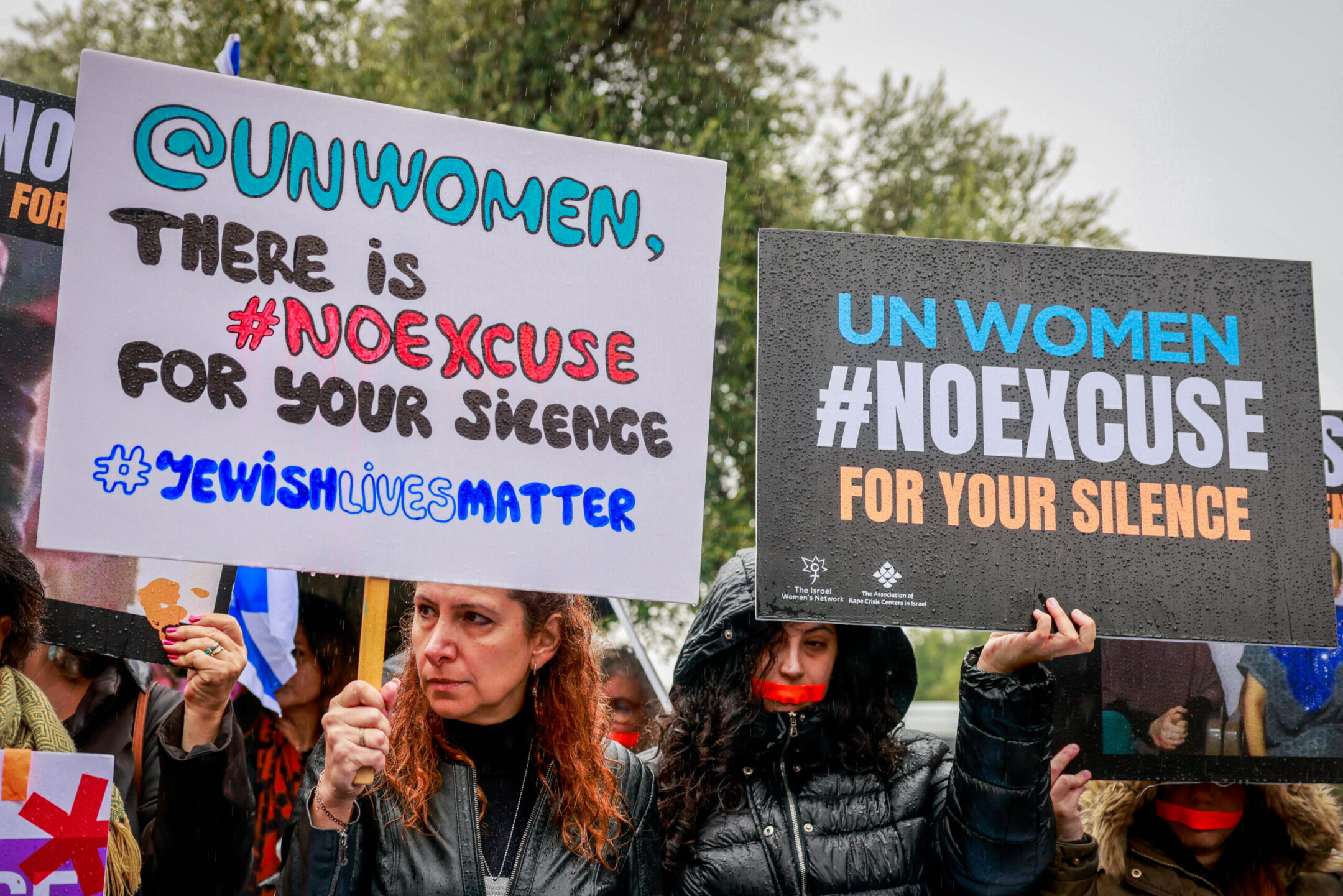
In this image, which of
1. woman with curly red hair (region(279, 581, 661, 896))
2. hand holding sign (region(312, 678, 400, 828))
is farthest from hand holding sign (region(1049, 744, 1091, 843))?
hand holding sign (region(312, 678, 400, 828))

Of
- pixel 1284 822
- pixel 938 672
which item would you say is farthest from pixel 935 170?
pixel 938 672

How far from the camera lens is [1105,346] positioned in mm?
2795

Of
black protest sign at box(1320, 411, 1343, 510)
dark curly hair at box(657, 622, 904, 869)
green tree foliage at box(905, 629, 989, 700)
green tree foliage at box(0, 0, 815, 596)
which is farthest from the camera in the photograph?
green tree foliage at box(905, 629, 989, 700)

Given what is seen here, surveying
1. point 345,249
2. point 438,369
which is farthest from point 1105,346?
point 345,249

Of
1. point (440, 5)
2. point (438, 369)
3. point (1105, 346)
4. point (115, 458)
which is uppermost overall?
point (440, 5)

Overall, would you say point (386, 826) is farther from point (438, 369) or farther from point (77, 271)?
point (77, 271)

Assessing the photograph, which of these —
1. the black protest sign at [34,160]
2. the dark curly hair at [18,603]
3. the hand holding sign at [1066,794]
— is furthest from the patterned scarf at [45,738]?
the hand holding sign at [1066,794]

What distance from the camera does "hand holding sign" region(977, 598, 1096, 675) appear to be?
2.55 metres

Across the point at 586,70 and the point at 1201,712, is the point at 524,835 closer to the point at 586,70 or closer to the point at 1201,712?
the point at 1201,712

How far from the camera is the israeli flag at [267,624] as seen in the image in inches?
147

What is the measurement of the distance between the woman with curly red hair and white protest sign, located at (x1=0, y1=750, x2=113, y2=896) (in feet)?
1.21

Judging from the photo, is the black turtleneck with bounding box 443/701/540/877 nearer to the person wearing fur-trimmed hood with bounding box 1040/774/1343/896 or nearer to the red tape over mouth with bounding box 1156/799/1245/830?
the person wearing fur-trimmed hood with bounding box 1040/774/1343/896

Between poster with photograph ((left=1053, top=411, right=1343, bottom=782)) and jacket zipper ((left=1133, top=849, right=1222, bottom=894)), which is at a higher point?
poster with photograph ((left=1053, top=411, right=1343, bottom=782))

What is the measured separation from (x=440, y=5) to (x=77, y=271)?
7.90 m
